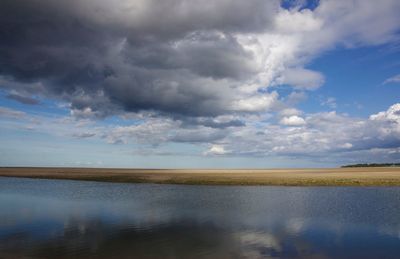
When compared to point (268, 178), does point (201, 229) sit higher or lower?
lower

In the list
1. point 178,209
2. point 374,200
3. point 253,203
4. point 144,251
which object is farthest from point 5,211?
point 374,200

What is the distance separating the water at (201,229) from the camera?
2119cm

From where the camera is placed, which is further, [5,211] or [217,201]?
[217,201]

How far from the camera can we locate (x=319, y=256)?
2036cm

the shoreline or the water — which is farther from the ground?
the shoreline

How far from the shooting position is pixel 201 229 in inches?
1112

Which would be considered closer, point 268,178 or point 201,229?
point 201,229

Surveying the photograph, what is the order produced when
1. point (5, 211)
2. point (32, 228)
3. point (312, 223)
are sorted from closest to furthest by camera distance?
1. point (32, 228)
2. point (312, 223)
3. point (5, 211)

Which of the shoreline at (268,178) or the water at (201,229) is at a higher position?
the shoreline at (268,178)

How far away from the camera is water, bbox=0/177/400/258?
21.2 metres

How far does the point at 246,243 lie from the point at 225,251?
2.52 metres

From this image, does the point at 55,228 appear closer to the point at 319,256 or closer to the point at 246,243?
the point at 246,243

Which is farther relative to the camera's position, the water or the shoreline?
the shoreline

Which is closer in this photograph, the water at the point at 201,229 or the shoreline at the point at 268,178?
the water at the point at 201,229
